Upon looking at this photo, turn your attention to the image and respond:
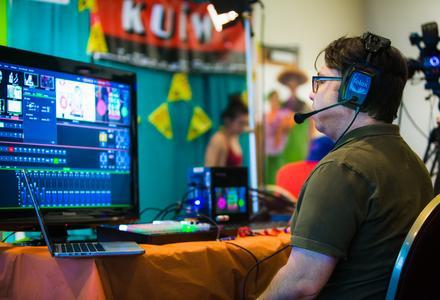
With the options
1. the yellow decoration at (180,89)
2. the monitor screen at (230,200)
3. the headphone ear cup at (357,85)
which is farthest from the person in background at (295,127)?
the headphone ear cup at (357,85)

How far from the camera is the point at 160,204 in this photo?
3713mm

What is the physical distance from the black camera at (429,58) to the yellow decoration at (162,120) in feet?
6.61

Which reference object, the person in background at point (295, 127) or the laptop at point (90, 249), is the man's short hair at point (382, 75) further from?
the person in background at point (295, 127)

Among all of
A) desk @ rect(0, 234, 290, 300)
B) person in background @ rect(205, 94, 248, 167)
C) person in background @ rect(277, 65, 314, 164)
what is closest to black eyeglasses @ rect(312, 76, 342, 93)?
desk @ rect(0, 234, 290, 300)

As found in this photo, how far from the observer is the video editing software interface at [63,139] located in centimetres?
140

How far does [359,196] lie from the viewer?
1.09 metres

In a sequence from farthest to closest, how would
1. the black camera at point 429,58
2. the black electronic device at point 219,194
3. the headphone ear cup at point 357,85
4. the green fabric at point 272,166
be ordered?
the green fabric at point 272,166
the black camera at point 429,58
the black electronic device at point 219,194
the headphone ear cup at point 357,85

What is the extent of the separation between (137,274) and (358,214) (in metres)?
0.52

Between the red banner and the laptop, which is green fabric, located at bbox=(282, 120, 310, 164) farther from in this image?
the laptop

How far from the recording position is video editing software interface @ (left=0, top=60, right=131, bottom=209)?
1397mm

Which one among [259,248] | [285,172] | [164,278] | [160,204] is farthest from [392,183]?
[160,204]

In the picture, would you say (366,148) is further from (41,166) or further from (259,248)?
(41,166)

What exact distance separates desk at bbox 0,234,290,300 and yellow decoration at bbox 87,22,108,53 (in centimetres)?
222

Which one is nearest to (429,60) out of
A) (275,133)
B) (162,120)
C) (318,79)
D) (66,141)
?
(318,79)
